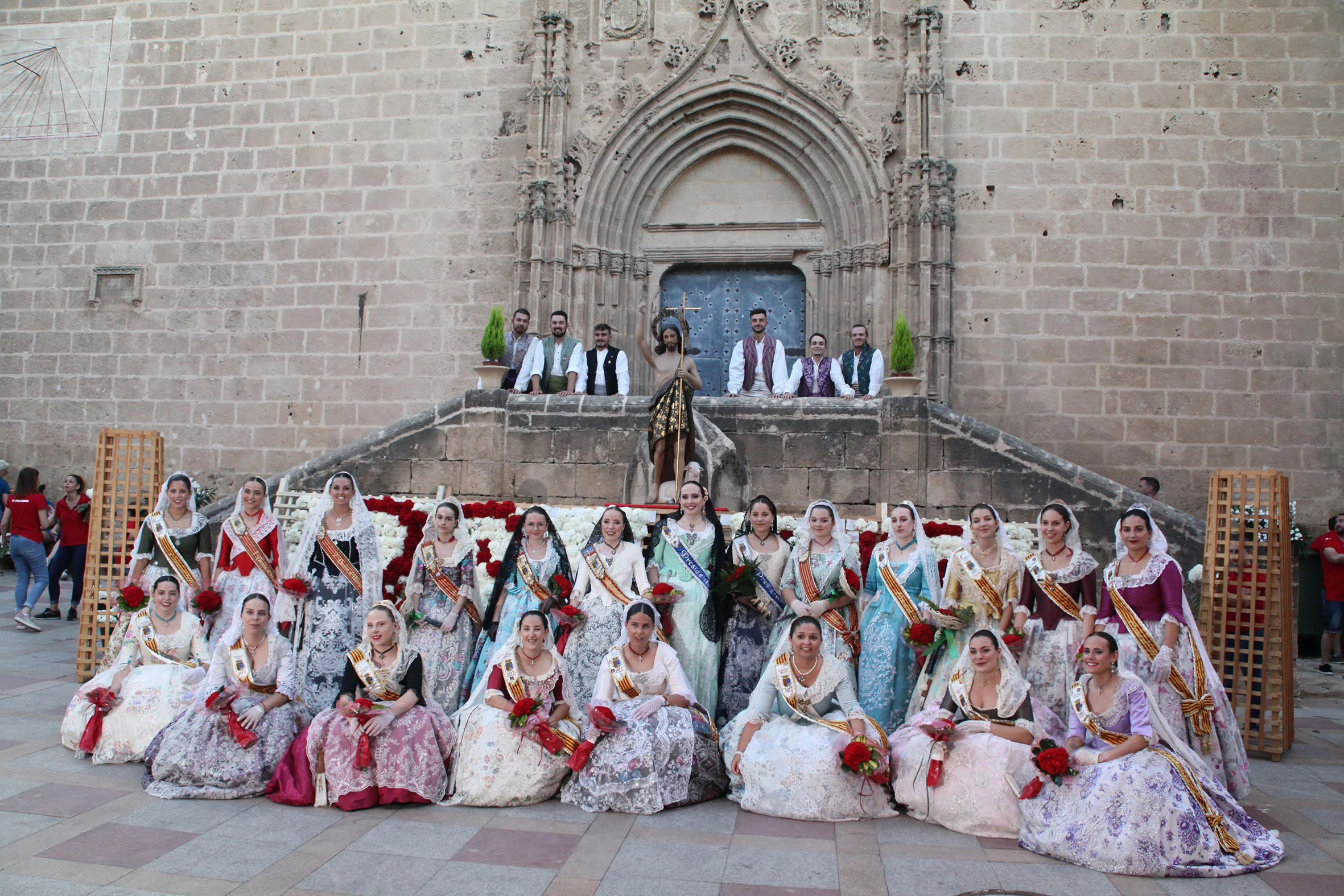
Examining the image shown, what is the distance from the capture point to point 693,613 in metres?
6.10

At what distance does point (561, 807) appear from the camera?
486 cm

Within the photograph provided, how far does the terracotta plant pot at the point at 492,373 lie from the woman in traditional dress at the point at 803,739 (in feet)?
15.2

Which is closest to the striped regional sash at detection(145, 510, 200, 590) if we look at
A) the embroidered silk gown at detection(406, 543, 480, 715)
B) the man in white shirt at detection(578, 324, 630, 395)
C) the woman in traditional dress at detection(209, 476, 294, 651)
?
the woman in traditional dress at detection(209, 476, 294, 651)

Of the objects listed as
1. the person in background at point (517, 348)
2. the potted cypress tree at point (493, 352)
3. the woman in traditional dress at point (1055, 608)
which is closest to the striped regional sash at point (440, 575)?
the potted cypress tree at point (493, 352)

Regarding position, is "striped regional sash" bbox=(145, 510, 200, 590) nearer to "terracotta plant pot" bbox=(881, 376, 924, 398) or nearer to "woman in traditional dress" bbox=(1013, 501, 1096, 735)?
"woman in traditional dress" bbox=(1013, 501, 1096, 735)

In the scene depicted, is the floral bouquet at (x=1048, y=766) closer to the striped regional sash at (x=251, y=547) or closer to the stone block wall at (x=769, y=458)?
the stone block wall at (x=769, y=458)

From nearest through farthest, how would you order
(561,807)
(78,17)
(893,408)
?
1. (561,807)
2. (893,408)
3. (78,17)

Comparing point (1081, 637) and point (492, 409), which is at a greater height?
point (492, 409)

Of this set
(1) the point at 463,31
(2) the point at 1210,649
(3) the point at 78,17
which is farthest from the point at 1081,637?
(3) the point at 78,17

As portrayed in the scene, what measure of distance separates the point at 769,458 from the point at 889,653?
10.2 feet

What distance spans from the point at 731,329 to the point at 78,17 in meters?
10.2

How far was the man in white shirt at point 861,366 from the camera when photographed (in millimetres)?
10289

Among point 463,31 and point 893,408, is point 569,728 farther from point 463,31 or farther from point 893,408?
point 463,31

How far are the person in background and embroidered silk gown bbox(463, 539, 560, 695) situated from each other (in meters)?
4.35
